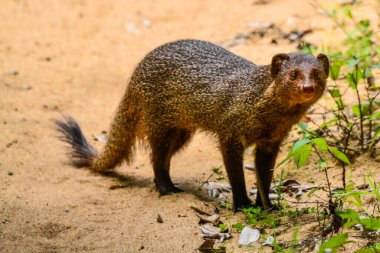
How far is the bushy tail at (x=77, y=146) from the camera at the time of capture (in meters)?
4.93

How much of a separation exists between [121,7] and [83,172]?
4.08m

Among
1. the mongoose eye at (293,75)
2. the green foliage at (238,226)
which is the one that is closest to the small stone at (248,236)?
the green foliage at (238,226)

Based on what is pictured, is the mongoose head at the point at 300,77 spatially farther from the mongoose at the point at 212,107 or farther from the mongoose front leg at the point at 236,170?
the mongoose front leg at the point at 236,170

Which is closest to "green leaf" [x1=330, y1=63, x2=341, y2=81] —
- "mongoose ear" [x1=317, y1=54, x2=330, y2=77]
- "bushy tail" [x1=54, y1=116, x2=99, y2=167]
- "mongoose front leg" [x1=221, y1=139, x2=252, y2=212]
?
"mongoose ear" [x1=317, y1=54, x2=330, y2=77]

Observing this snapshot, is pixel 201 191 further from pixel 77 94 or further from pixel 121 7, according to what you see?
pixel 121 7

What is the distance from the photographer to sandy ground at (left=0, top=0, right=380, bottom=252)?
360 centimetres

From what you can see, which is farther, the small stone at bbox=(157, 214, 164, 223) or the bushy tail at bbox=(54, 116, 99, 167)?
the bushy tail at bbox=(54, 116, 99, 167)

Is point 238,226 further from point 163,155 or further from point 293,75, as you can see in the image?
point 163,155

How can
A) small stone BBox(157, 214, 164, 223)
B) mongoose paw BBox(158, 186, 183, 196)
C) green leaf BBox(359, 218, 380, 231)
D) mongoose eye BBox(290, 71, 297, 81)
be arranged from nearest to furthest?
green leaf BBox(359, 218, 380, 231)
mongoose eye BBox(290, 71, 297, 81)
small stone BBox(157, 214, 164, 223)
mongoose paw BBox(158, 186, 183, 196)

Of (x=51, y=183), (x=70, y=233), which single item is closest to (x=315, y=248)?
(x=70, y=233)

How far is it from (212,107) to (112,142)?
41.5 inches

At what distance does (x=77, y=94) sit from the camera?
6426 mm

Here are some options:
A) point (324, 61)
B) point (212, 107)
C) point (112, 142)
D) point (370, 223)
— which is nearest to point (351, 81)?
point (324, 61)

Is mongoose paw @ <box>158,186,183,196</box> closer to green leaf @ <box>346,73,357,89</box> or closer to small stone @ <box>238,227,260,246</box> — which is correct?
small stone @ <box>238,227,260,246</box>
